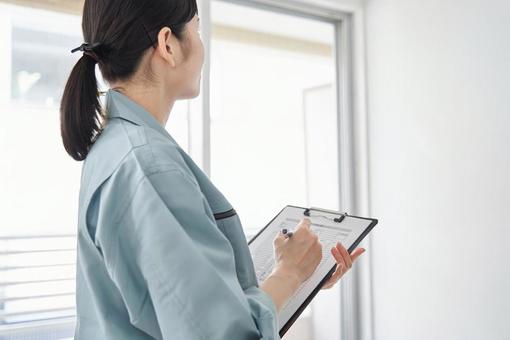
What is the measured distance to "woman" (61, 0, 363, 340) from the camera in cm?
54

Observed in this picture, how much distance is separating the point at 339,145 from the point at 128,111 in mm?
1576

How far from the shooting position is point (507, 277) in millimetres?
1488

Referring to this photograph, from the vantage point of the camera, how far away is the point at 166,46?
69 cm

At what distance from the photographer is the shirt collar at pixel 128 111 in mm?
666

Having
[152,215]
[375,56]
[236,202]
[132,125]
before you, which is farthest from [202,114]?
[152,215]

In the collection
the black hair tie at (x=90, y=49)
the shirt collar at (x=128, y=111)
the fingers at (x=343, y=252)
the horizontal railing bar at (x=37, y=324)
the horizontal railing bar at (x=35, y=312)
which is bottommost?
the horizontal railing bar at (x=37, y=324)

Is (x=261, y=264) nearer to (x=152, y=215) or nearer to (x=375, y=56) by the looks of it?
(x=152, y=215)

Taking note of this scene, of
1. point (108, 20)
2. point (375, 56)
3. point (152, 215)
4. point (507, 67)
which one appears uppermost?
point (375, 56)

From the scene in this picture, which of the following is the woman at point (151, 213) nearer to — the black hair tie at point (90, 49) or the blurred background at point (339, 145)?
the black hair tie at point (90, 49)

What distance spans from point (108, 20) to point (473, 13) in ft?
4.32

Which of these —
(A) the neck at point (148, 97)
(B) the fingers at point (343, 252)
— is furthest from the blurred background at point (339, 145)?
(A) the neck at point (148, 97)

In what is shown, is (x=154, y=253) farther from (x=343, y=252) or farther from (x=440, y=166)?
(x=440, y=166)

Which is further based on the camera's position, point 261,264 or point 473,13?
point 473,13

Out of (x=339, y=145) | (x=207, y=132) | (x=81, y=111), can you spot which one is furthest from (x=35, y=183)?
(x=339, y=145)
